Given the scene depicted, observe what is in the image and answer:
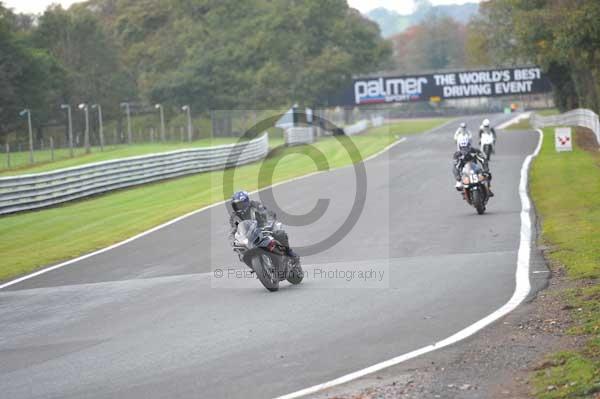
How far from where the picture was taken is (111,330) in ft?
35.6

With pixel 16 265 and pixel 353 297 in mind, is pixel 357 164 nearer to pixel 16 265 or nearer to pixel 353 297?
pixel 16 265

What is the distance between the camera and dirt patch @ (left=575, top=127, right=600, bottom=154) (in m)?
38.2

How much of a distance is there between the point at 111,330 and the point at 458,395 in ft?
15.9

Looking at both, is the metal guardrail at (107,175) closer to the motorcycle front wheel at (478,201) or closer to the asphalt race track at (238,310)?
the asphalt race track at (238,310)

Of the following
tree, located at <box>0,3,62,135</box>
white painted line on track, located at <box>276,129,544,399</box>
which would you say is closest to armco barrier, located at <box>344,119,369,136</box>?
tree, located at <box>0,3,62,135</box>

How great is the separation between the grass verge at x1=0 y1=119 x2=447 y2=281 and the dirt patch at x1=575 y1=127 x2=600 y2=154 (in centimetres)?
1029

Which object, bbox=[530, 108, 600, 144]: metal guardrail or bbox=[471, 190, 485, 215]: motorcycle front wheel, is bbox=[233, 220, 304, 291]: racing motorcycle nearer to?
bbox=[471, 190, 485, 215]: motorcycle front wheel

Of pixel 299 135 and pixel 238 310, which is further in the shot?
pixel 299 135

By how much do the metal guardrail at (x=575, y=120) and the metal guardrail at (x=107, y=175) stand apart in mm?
15745

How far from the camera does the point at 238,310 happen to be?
37.9ft

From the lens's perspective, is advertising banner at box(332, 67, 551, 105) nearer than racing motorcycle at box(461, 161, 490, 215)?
No

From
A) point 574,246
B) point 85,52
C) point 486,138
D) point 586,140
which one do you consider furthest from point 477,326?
point 85,52

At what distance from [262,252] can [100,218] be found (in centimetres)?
1296

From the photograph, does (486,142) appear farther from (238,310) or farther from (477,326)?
(477,326)
